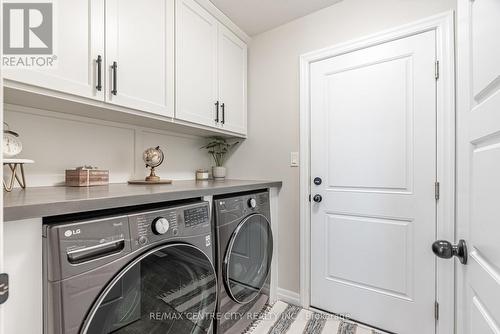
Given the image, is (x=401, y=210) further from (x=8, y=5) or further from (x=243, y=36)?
(x=8, y=5)

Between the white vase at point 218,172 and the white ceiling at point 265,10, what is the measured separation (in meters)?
1.28

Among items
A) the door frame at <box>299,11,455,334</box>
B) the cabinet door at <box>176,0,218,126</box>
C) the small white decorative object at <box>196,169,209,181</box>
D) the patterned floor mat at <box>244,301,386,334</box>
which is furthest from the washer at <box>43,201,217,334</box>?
the door frame at <box>299,11,455,334</box>

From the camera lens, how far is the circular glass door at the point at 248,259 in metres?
1.45

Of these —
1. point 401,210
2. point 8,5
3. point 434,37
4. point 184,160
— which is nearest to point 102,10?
point 8,5

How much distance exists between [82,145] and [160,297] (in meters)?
1.04

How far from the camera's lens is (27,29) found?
0.99 meters

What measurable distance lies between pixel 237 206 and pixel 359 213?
0.89 meters

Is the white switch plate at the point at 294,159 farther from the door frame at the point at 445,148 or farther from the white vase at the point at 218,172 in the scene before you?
the door frame at the point at 445,148

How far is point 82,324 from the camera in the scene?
0.75 metres

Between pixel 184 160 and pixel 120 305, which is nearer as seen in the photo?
pixel 120 305

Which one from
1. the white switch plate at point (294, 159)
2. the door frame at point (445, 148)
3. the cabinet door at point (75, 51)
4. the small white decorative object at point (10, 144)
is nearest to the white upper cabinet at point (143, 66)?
the cabinet door at point (75, 51)

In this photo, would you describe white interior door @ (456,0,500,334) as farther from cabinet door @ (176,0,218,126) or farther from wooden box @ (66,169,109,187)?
wooden box @ (66,169,109,187)

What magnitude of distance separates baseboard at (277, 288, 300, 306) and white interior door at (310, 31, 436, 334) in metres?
0.13

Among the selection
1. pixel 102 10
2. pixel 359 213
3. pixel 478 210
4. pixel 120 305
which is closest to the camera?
pixel 478 210
